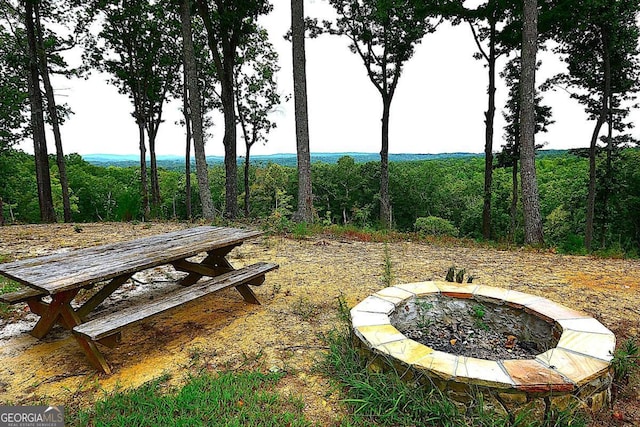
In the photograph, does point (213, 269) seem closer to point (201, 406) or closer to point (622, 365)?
point (201, 406)

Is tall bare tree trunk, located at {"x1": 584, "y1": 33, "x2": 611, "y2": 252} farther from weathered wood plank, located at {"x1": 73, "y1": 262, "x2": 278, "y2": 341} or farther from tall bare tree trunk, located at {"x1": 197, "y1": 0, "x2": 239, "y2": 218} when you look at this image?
weathered wood plank, located at {"x1": 73, "y1": 262, "x2": 278, "y2": 341}

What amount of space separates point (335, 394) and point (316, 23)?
479 inches

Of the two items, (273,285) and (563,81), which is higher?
(563,81)

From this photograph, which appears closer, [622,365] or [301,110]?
[622,365]

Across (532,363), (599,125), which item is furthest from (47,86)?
(599,125)

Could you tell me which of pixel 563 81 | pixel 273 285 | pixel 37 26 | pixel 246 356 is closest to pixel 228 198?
pixel 273 285

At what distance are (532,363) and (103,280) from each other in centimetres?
250

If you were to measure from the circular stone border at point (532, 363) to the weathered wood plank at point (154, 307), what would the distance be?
3.77 feet

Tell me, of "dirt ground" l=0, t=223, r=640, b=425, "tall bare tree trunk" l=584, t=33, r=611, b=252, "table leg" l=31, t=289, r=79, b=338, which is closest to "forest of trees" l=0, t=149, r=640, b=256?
"tall bare tree trunk" l=584, t=33, r=611, b=252

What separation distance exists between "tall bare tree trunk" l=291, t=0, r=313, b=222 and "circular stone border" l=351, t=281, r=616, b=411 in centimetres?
531

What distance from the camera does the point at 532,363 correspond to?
5.95 feet

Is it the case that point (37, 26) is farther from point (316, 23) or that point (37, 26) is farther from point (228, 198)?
point (316, 23)

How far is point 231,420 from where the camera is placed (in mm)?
1743

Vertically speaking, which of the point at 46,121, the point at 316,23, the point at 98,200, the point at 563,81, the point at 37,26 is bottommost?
the point at 98,200
